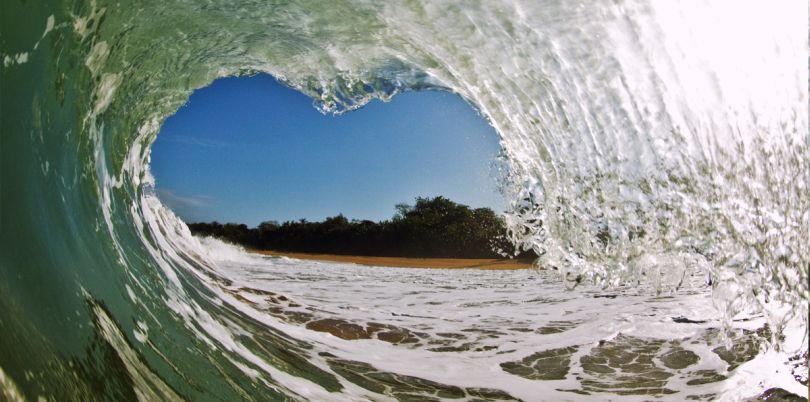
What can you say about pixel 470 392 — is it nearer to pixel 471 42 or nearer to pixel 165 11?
pixel 471 42

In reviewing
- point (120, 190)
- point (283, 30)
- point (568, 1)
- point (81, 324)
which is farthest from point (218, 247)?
point (568, 1)

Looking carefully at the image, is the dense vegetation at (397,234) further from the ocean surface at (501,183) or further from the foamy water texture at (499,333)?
the ocean surface at (501,183)

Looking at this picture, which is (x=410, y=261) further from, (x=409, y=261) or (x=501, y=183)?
(x=501, y=183)

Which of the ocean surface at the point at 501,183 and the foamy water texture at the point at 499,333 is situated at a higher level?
the ocean surface at the point at 501,183

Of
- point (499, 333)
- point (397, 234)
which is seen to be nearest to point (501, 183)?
point (499, 333)

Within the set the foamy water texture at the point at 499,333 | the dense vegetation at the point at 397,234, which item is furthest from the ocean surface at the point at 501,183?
the dense vegetation at the point at 397,234

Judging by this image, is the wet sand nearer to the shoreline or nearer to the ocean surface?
the shoreline
